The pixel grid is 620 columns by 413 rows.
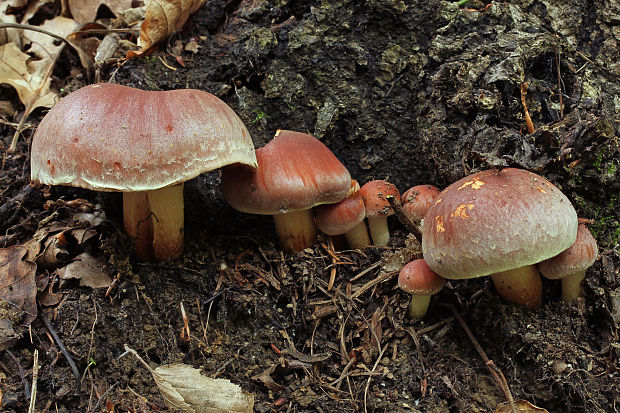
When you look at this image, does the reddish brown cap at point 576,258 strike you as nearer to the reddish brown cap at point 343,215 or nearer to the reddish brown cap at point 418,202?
the reddish brown cap at point 418,202

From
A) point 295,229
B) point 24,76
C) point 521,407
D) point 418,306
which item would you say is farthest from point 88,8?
point 521,407

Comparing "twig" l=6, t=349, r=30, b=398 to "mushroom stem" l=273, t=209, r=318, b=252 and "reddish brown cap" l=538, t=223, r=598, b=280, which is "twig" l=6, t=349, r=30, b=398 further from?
"reddish brown cap" l=538, t=223, r=598, b=280

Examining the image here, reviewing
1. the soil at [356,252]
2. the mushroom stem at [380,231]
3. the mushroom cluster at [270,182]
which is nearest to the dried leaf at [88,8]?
the soil at [356,252]

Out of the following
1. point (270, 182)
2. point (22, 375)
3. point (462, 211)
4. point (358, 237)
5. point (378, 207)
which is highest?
point (462, 211)

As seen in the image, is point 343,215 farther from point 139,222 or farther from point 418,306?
point 139,222

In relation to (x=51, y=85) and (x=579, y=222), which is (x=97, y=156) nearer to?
(x=51, y=85)

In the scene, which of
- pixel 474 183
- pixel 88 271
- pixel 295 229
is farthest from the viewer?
pixel 295 229

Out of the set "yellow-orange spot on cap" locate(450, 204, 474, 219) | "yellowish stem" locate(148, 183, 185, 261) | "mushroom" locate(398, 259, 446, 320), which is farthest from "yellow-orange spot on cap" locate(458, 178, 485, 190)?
"yellowish stem" locate(148, 183, 185, 261)
